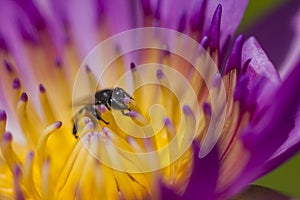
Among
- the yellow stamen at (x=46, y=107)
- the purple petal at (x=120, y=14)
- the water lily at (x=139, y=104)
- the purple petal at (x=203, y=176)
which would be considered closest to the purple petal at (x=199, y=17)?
the water lily at (x=139, y=104)

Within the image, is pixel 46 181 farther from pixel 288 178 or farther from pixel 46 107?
pixel 288 178

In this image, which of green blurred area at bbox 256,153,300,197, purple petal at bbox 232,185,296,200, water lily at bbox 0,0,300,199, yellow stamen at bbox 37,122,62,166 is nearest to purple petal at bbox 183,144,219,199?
water lily at bbox 0,0,300,199

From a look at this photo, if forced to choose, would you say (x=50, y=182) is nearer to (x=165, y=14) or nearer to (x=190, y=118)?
(x=190, y=118)

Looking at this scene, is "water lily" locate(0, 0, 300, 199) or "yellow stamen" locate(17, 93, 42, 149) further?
"yellow stamen" locate(17, 93, 42, 149)

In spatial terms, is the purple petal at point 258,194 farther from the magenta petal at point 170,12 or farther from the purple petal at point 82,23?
the purple petal at point 82,23

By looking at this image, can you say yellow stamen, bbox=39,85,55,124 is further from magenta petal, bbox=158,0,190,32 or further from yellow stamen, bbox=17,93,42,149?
magenta petal, bbox=158,0,190,32

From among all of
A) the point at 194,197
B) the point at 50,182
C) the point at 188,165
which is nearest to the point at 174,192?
the point at 194,197

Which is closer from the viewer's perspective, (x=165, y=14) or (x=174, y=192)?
(x=174, y=192)
